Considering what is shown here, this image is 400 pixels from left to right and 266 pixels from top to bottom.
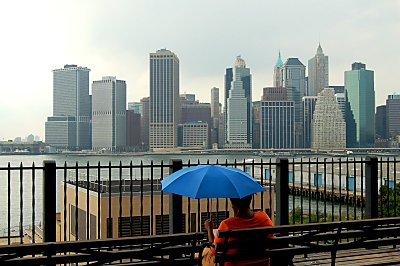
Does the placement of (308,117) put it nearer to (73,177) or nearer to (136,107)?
(136,107)

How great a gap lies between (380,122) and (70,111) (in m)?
87.6

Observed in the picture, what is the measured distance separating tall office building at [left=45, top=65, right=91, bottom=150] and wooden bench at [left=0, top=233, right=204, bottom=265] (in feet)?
404

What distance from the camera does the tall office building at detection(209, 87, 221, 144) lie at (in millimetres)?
142825

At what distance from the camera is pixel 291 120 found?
150500 mm

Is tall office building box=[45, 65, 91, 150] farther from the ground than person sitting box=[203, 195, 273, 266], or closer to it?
farther from the ground

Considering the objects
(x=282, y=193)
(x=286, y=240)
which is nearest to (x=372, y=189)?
(x=282, y=193)

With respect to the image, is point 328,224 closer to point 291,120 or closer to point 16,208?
point 16,208

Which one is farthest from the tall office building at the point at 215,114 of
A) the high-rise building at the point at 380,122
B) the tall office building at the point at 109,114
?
the high-rise building at the point at 380,122

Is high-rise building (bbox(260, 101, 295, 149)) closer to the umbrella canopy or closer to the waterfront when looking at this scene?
the waterfront

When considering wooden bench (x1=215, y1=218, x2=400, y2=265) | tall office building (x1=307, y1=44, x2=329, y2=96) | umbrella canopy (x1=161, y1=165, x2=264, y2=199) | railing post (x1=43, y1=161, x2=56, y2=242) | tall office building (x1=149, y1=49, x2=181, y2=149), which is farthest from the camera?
tall office building (x1=307, y1=44, x2=329, y2=96)

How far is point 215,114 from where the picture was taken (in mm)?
167000

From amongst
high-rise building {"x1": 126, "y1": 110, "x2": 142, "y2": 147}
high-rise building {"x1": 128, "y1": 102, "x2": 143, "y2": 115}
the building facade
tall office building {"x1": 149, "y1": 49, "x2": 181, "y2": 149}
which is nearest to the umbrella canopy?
tall office building {"x1": 149, "y1": 49, "x2": 181, "y2": 149}

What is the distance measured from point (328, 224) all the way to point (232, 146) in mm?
127332

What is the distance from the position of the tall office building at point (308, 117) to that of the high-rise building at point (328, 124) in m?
2.58
